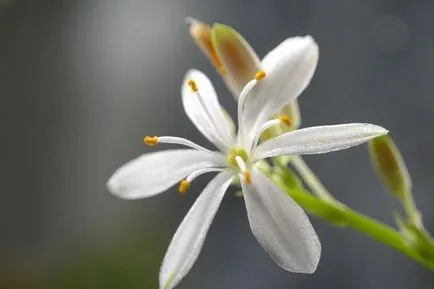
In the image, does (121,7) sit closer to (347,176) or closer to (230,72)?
(347,176)

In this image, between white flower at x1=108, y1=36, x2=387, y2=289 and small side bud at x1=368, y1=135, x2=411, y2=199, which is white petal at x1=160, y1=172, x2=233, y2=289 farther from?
small side bud at x1=368, y1=135, x2=411, y2=199

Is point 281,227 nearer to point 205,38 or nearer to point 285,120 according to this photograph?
point 285,120

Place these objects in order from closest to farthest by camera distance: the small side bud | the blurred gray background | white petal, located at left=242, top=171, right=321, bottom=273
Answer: white petal, located at left=242, top=171, right=321, bottom=273, the small side bud, the blurred gray background

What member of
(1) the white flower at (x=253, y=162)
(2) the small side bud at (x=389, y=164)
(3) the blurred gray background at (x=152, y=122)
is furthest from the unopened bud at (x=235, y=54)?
(3) the blurred gray background at (x=152, y=122)

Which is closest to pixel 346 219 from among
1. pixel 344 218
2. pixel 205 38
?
pixel 344 218

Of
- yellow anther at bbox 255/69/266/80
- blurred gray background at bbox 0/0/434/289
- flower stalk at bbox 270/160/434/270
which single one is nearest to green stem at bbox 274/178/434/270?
flower stalk at bbox 270/160/434/270

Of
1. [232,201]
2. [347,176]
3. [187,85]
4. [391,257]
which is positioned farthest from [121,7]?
[187,85]
